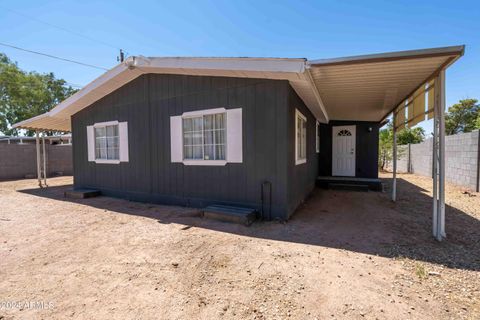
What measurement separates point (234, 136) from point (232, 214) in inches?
62.3

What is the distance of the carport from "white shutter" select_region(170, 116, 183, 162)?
128 inches

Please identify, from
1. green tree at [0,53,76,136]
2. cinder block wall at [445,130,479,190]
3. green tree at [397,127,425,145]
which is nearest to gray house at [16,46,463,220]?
cinder block wall at [445,130,479,190]

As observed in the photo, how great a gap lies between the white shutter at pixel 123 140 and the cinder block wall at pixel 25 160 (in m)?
9.43

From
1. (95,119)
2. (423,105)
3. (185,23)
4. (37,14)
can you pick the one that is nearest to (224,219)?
(423,105)

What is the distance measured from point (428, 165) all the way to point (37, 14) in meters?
20.0

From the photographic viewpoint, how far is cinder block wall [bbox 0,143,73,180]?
11.8 metres

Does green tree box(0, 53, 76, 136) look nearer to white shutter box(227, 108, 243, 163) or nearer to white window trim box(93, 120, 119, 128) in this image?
white window trim box(93, 120, 119, 128)

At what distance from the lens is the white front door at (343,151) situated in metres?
9.62

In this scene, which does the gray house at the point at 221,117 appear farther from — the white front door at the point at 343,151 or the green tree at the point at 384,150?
the green tree at the point at 384,150

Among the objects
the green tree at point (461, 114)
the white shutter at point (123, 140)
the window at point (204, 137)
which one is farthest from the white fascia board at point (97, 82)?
the green tree at point (461, 114)

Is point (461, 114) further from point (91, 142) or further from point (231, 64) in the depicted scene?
point (91, 142)

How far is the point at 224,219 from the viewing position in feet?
15.0

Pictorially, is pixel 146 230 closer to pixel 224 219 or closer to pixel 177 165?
pixel 224 219

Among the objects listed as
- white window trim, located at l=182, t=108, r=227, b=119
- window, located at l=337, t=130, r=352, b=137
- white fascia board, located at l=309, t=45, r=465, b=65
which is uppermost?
white fascia board, located at l=309, t=45, r=465, b=65
